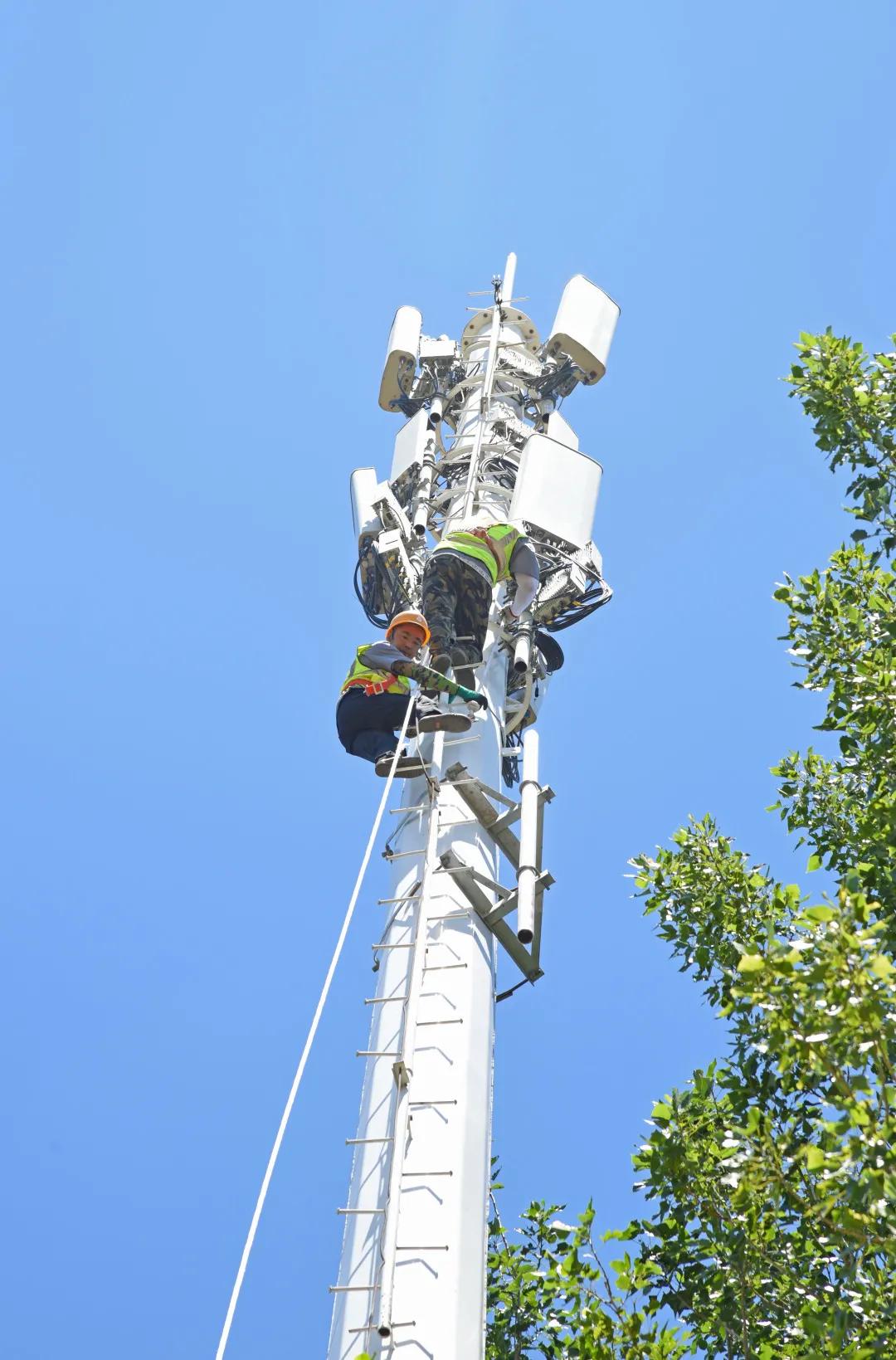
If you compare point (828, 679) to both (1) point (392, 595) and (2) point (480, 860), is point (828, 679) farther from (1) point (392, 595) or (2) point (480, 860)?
(1) point (392, 595)

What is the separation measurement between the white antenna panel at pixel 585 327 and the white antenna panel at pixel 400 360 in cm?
210

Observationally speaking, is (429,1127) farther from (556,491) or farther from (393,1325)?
(556,491)

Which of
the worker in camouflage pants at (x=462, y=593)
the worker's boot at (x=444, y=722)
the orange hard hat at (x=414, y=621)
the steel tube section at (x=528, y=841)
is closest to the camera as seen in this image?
the steel tube section at (x=528, y=841)

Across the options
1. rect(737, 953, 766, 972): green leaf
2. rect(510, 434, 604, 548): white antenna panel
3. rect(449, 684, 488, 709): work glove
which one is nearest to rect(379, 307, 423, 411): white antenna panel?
rect(510, 434, 604, 548): white antenna panel

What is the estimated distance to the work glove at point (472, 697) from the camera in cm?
1270

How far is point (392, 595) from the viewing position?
1631 centimetres

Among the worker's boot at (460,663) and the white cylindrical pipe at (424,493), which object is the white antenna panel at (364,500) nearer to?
the white cylindrical pipe at (424,493)

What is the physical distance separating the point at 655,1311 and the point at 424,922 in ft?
11.1

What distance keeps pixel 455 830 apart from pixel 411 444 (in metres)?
7.52

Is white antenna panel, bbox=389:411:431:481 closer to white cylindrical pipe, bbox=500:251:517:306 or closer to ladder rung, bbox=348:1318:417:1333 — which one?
white cylindrical pipe, bbox=500:251:517:306

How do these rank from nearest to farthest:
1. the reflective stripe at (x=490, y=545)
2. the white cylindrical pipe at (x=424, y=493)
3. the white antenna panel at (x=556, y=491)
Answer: the reflective stripe at (x=490, y=545)
the white antenna panel at (x=556, y=491)
the white cylindrical pipe at (x=424, y=493)

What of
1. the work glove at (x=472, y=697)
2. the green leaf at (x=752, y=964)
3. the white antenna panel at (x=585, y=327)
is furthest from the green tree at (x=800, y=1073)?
the white antenna panel at (x=585, y=327)

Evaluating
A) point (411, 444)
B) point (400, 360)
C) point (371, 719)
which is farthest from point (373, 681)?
point (400, 360)

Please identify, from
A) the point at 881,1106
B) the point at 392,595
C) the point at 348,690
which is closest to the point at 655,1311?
the point at 881,1106
